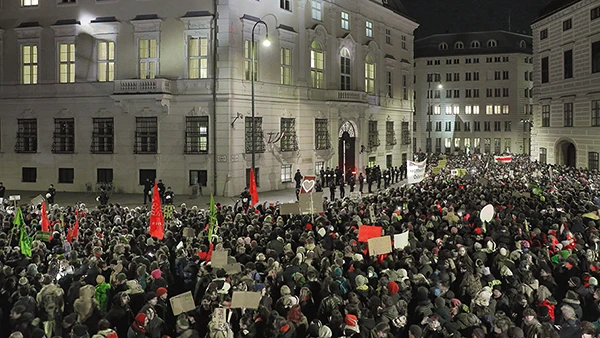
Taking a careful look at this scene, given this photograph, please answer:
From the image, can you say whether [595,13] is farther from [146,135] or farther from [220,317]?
[220,317]

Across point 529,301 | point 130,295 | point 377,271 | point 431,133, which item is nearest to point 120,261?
point 130,295

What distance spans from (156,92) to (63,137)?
8196mm

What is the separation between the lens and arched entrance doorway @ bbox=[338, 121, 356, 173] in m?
48.3

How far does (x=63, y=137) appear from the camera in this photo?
1535 inches

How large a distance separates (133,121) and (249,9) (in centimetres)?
1042

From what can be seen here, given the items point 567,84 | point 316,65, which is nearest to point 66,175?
point 316,65

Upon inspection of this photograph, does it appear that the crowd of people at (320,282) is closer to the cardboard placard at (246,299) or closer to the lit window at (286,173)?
the cardboard placard at (246,299)

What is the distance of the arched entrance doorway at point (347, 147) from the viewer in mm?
48281

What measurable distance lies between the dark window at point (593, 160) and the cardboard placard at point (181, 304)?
3902 cm

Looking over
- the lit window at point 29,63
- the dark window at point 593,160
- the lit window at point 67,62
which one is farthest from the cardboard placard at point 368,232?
the dark window at point 593,160

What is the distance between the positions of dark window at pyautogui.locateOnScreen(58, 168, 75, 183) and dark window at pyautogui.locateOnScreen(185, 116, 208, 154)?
27.8ft

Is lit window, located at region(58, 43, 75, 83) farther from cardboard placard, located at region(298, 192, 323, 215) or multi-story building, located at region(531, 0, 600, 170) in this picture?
multi-story building, located at region(531, 0, 600, 170)

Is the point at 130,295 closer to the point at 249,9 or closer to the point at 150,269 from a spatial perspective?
the point at 150,269

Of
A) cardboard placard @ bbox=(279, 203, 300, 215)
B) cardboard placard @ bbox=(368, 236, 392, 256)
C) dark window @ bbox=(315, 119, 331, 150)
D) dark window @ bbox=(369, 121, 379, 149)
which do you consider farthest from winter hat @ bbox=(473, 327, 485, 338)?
dark window @ bbox=(369, 121, 379, 149)
